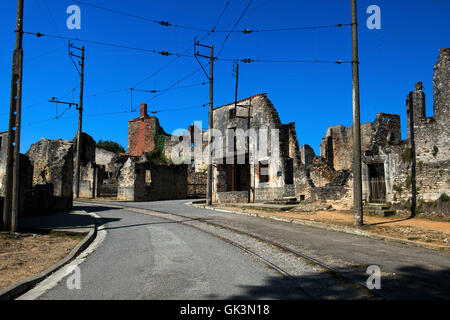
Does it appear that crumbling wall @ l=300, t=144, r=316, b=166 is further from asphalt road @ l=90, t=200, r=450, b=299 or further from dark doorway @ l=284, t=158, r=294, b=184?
asphalt road @ l=90, t=200, r=450, b=299

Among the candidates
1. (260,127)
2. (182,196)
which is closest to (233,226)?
(260,127)

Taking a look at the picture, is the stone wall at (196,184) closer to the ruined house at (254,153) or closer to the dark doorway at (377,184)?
the ruined house at (254,153)

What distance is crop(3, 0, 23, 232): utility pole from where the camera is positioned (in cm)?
1057

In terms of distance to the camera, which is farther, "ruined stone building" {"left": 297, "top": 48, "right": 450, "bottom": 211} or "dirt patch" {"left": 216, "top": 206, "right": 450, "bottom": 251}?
"ruined stone building" {"left": 297, "top": 48, "right": 450, "bottom": 211}

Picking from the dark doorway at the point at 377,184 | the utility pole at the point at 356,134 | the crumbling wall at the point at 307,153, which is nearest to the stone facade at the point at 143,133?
the crumbling wall at the point at 307,153

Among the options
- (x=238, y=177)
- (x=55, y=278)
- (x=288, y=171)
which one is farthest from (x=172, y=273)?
(x=238, y=177)

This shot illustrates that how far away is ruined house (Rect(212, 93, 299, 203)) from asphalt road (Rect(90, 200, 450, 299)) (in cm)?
1293

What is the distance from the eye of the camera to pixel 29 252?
26.8ft

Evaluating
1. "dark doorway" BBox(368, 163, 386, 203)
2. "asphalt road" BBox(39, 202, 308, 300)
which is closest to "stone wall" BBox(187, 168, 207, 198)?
"dark doorway" BBox(368, 163, 386, 203)

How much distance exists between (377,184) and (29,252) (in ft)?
50.5

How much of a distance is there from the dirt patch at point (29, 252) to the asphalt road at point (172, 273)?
2.72 feet

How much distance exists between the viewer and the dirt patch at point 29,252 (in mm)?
6172

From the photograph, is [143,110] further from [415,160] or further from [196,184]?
[415,160]
